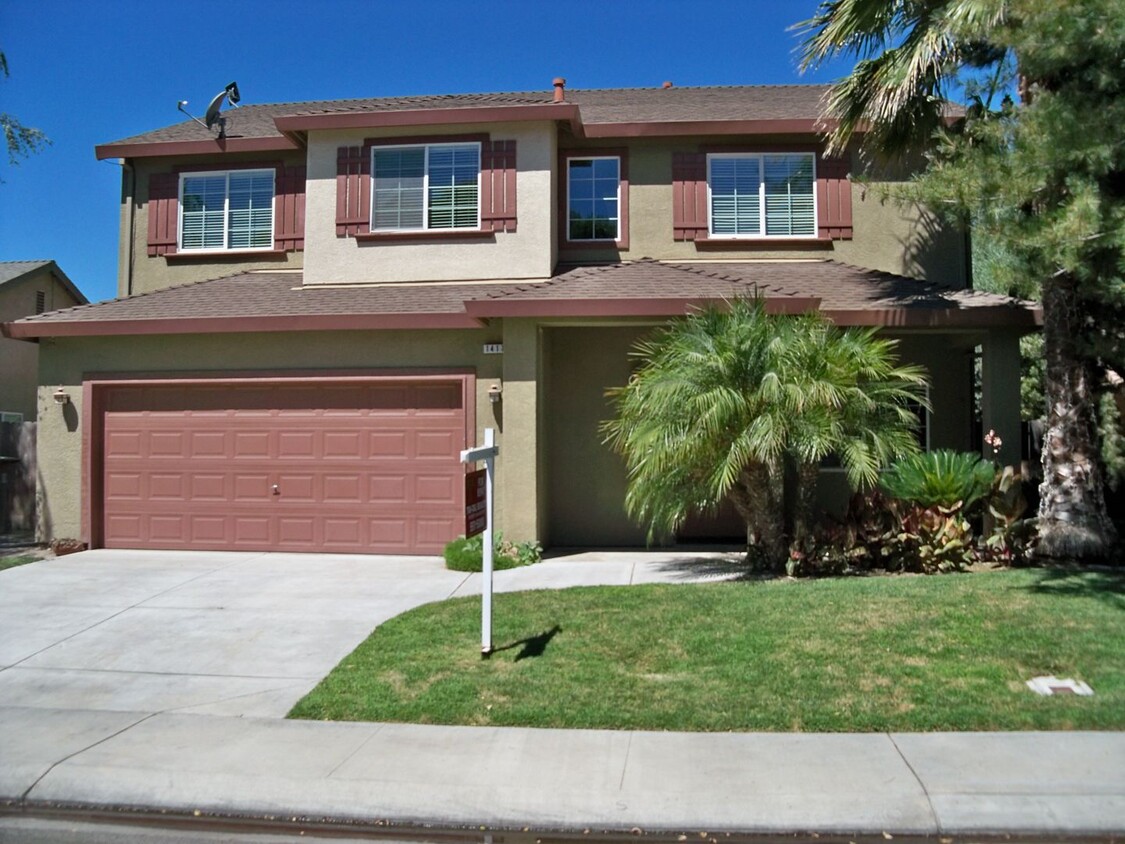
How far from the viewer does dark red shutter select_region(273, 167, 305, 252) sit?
15.3 metres

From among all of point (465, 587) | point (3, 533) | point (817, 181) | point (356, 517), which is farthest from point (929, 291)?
point (3, 533)

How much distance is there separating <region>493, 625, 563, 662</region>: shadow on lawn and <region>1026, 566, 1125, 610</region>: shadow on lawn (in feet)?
14.5

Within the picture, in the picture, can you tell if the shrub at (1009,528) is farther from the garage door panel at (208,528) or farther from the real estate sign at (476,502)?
the garage door panel at (208,528)

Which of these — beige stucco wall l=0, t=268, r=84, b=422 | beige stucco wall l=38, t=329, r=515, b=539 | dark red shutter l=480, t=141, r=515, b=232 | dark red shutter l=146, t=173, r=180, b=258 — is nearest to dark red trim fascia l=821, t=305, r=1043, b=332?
beige stucco wall l=38, t=329, r=515, b=539

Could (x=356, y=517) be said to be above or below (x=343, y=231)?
below

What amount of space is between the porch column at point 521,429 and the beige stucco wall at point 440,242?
195 centimetres

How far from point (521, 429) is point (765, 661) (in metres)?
5.55

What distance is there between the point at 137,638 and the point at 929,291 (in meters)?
10.3

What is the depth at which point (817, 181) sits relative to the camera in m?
14.5

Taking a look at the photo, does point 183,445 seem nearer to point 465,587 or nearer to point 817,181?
point 465,587

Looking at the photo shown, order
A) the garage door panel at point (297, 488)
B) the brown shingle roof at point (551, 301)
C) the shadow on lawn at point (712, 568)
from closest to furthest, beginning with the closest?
1. the shadow on lawn at point (712, 568)
2. the brown shingle roof at point (551, 301)
3. the garage door panel at point (297, 488)

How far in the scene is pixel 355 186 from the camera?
14.2 m

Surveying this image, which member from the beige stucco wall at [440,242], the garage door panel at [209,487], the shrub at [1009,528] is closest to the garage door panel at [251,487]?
the garage door panel at [209,487]

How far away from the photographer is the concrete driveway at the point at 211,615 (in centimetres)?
745
